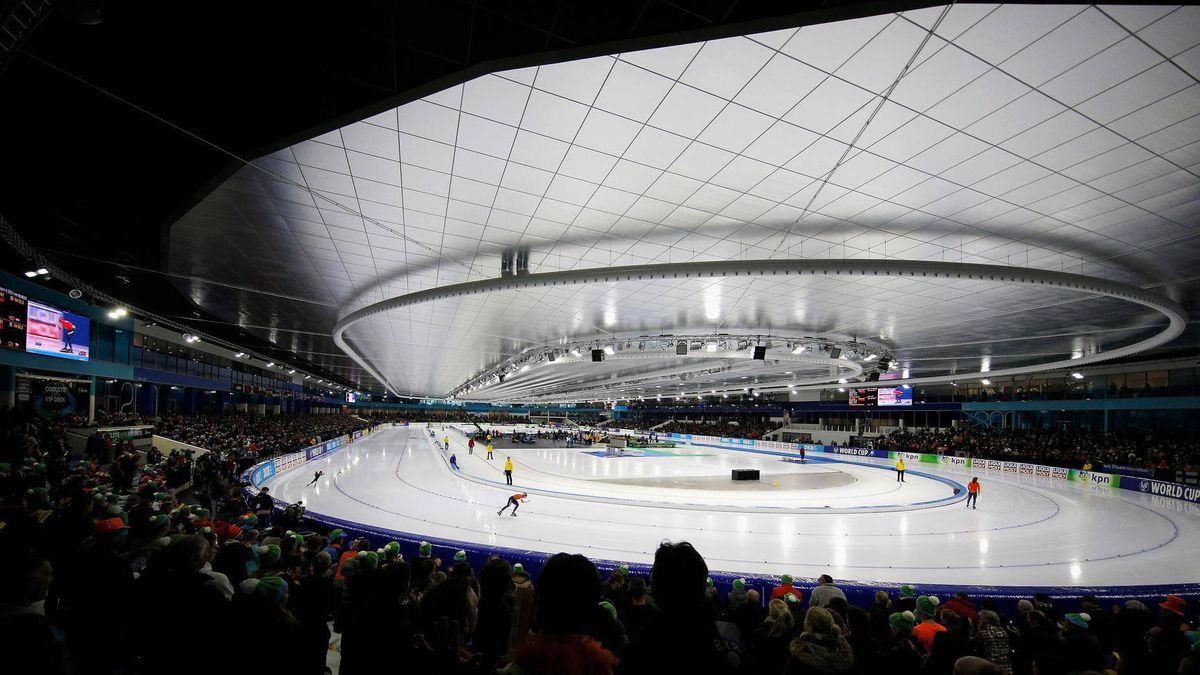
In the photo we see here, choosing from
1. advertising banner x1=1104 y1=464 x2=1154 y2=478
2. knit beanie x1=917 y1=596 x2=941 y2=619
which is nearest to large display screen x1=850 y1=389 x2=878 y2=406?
advertising banner x1=1104 y1=464 x2=1154 y2=478

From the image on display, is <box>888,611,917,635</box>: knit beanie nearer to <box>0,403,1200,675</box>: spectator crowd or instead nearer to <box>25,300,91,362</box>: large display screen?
A: <box>0,403,1200,675</box>: spectator crowd

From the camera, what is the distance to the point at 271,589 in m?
3.15

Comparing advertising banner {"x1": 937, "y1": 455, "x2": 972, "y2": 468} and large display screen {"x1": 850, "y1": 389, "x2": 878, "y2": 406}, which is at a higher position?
large display screen {"x1": 850, "y1": 389, "x2": 878, "y2": 406}

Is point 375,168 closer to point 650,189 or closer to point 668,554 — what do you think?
point 650,189

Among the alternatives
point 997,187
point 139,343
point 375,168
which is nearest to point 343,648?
point 375,168

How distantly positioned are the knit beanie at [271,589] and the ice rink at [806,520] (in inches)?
352

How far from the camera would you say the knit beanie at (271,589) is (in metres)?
3.07

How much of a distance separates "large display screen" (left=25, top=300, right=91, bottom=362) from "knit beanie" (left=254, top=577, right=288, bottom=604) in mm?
20390

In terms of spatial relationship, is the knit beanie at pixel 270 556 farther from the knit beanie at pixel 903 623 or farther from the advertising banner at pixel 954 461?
the advertising banner at pixel 954 461

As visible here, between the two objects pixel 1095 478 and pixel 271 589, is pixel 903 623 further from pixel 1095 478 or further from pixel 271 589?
pixel 1095 478

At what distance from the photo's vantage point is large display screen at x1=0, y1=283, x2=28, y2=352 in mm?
14766

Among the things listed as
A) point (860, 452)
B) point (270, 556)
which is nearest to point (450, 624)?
point (270, 556)

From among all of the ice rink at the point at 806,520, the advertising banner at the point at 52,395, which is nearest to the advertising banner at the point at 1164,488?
the ice rink at the point at 806,520

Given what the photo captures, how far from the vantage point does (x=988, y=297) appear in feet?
45.9
